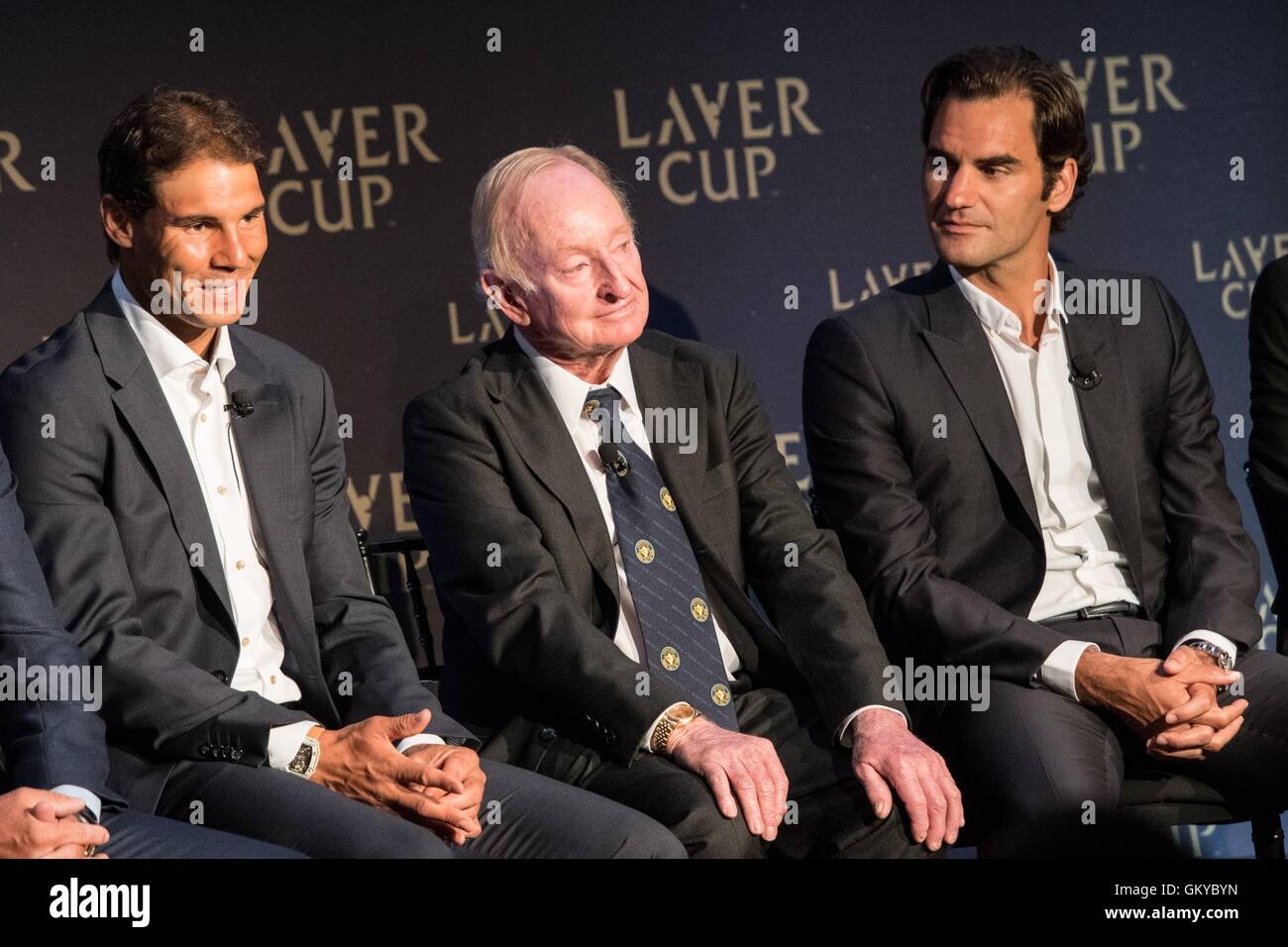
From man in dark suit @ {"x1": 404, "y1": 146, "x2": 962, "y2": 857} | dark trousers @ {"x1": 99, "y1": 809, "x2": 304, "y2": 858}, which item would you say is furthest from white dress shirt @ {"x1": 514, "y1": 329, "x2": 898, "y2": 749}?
dark trousers @ {"x1": 99, "y1": 809, "x2": 304, "y2": 858}

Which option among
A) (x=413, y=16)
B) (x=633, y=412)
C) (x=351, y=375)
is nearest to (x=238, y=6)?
(x=413, y=16)

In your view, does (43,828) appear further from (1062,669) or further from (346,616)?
(1062,669)

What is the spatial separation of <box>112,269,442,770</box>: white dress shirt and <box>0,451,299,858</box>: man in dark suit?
390 millimetres

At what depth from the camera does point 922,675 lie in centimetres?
346

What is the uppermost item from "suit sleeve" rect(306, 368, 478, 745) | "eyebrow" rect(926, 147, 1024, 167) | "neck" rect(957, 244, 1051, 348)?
"eyebrow" rect(926, 147, 1024, 167)

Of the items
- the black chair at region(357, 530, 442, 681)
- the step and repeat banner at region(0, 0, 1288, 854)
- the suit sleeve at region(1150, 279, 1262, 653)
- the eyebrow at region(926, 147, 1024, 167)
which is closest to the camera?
the suit sleeve at region(1150, 279, 1262, 653)

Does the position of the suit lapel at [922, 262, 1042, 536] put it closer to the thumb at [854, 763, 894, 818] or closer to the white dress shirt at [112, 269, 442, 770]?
the thumb at [854, 763, 894, 818]

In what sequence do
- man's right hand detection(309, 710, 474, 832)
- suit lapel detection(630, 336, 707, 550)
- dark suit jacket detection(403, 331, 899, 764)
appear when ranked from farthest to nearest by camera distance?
suit lapel detection(630, 336, 707, 550) < dark suit jacket detection(403, 331, 899, 764) < man's right hand detection(309, 710, 474, 832)

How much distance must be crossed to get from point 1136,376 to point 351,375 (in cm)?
207

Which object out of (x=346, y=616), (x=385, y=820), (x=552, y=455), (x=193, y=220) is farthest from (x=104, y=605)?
(x=552, y=455)

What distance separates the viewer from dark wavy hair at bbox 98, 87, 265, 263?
10.5ft

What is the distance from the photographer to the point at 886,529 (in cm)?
352

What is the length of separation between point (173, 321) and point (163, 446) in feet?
0.86
